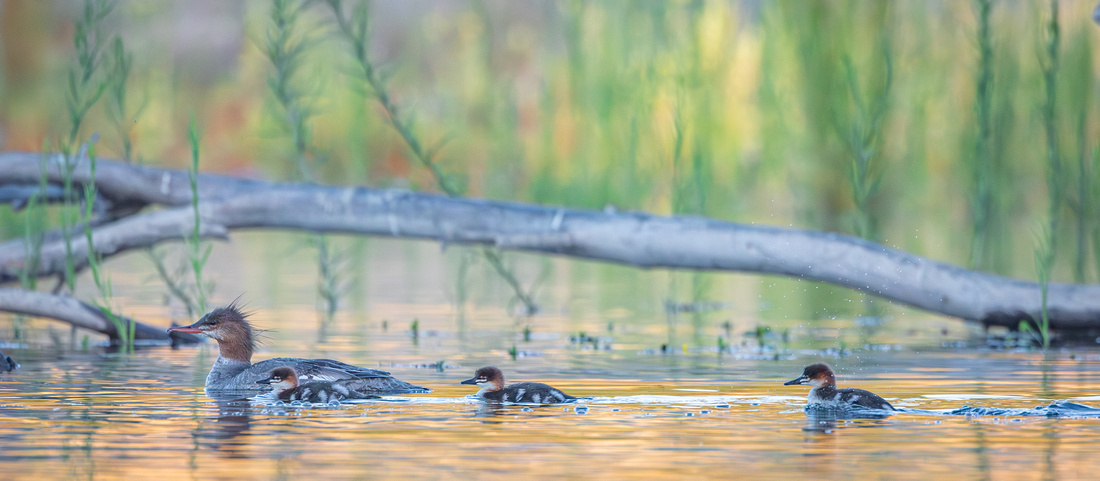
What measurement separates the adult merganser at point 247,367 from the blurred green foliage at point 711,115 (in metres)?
1.61

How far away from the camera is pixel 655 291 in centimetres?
1614

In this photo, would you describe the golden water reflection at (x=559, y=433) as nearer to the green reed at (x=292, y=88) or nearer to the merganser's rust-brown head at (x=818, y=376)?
the merganser's rust-brown head at (x=818, y=376)

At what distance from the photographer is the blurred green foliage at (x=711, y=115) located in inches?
468

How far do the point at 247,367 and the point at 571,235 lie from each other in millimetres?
A: 2640

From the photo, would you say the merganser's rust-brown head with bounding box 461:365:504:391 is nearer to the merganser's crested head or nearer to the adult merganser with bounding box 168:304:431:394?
the adult merganser with bounding box 168:304:431:394

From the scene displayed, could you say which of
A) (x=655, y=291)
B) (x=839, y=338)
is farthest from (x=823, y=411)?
(x=655, y=291)

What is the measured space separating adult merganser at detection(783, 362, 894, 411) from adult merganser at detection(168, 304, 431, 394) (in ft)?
5.97

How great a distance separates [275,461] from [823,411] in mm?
2515

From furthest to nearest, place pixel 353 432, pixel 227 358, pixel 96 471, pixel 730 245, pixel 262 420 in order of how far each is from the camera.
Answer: pixel 730 245 → pixel 227 358 → pixel 262 420 → pixel 353 432 → pixel 96 471

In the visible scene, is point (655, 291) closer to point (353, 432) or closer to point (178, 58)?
point (353, 432)

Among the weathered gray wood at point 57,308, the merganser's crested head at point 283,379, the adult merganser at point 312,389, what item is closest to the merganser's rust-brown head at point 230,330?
the adult merganser at point 312,389

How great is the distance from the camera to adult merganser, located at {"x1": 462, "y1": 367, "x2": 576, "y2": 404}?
755cm

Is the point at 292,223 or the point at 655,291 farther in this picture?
the point at 655,291

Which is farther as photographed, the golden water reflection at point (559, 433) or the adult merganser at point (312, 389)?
the adult merganser at point (312, 389)
